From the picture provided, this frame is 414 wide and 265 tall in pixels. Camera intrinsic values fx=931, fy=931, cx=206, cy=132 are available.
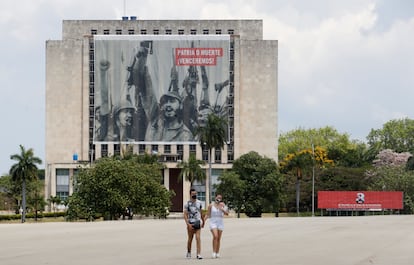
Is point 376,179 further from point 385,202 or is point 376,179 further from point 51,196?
point 51,196

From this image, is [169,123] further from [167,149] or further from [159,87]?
[159,87]

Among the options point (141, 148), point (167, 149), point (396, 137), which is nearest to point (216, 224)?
point (141, 148)

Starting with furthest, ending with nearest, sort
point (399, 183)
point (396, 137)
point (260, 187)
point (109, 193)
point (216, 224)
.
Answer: point (396, 137) → point (399, 183) → point (260, 187) → point (109, 193) → point (216, 224)

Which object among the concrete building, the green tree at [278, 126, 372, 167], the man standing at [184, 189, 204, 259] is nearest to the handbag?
the man standing at [184, 189, 204, 259]

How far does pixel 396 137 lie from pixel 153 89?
49959 mm

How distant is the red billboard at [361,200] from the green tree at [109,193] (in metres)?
25.7

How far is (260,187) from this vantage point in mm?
108125

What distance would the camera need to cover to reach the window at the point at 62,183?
148 m

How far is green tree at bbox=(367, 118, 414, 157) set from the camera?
171125 millimetres

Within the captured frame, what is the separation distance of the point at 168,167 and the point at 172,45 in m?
19.6

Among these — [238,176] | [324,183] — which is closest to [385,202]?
[238,176]

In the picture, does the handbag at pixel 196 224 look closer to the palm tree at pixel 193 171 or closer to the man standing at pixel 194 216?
the man standing at pixel 194 216

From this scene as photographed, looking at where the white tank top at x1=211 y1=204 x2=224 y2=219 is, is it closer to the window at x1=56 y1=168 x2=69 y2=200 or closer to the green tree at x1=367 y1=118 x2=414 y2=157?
the window at x1=56 y1=168 x2=69 y2=200

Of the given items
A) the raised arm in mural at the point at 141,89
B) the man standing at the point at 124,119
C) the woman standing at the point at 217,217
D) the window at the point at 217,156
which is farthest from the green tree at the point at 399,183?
the woman standing at the point at 217,217
